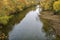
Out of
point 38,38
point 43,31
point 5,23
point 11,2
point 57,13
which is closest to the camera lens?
point 38,38

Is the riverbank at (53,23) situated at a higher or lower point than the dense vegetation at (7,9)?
lower

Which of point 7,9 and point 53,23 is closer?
point 53,23

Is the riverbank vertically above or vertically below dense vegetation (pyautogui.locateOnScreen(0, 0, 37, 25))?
below

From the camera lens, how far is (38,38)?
3591 centimetres

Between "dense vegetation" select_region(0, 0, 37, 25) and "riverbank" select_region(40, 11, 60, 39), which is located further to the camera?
"dense vegetation" select_region(0, 0, 37, 25)

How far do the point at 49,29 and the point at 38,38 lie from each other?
7513 millimetres

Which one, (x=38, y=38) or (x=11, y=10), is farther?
(x=11, y=10)

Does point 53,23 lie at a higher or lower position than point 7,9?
lower

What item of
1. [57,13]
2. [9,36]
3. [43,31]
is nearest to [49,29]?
[43,31]

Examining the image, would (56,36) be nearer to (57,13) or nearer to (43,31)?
(43,31)

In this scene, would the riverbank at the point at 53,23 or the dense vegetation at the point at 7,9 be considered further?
the dense vegetation at the point at 7,9

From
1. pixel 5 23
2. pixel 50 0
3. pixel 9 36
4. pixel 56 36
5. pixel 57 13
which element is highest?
pixel 50 0

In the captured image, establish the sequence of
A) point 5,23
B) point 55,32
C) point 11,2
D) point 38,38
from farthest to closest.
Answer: point 11,2, point 5,23, point 55,32, point 38,38

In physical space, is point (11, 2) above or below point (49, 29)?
above
